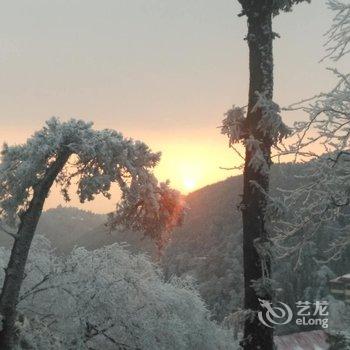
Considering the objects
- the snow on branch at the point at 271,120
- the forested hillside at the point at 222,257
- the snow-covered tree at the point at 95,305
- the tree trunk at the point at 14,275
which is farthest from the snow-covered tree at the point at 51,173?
the forested hillside at the point at 222,257

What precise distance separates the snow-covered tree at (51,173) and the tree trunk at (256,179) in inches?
108

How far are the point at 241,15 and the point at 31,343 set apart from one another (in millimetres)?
7208

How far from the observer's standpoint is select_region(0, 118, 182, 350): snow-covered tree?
8227 mm

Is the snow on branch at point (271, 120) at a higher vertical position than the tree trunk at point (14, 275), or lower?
higher

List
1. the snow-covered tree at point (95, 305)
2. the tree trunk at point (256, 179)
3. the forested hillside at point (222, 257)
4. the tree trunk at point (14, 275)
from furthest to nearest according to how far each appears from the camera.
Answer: the forested hillside at point (222, 257) → the snow-covered tree at point (95, 305) → the tree trunk at point (14, 275) → the tree trunk at point (256, 179)

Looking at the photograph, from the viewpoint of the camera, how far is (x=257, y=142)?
6.20 meters

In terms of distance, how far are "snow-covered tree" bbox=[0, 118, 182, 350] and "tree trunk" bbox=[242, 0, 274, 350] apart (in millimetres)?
2732

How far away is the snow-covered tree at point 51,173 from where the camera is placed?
8227mm

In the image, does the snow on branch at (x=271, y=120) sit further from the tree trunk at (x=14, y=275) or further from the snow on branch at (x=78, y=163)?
the tree trunk at (x=14, y=275)

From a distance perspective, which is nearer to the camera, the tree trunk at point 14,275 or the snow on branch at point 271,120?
the snow on branch at point 271,120

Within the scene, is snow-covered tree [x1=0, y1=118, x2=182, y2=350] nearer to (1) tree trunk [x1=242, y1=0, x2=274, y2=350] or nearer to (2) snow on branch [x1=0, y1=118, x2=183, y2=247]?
(2) snow on branch [x1=0, y1=118, x2=183, y2=247]

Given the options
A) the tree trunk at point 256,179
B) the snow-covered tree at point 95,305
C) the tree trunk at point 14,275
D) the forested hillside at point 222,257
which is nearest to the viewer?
the tree trunk at point 256,179

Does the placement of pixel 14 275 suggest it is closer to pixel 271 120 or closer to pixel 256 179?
pixel 256 179

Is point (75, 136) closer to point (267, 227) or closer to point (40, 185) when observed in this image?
point (40, 185)
